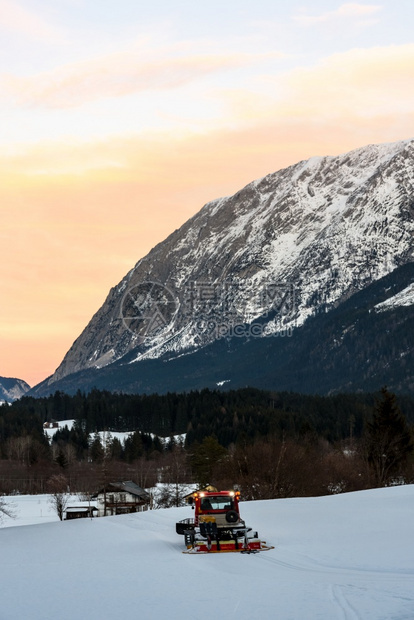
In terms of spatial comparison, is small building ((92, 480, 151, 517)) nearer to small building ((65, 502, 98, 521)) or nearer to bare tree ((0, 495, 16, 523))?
small building ((65, 502, 98, 521))

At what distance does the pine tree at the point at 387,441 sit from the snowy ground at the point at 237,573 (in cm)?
4190

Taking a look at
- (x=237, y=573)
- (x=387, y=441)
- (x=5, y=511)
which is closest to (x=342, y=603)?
(x=237, y=573)

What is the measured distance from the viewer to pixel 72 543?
5169 centimetres

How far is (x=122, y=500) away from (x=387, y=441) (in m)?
51.8

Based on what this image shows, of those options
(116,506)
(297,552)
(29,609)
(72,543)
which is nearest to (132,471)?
(116,506)

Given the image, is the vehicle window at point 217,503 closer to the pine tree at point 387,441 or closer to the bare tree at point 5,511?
the bare tree at point 5,511

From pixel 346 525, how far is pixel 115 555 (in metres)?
13.9

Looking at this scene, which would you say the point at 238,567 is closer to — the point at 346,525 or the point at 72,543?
the point at 346,525

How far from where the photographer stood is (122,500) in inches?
5330

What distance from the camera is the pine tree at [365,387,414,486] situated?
3942 inches

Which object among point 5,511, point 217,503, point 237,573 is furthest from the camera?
point 5,511

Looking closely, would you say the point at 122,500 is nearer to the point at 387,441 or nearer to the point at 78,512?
the point at 78,512

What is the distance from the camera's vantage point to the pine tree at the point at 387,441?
100125 millimetres

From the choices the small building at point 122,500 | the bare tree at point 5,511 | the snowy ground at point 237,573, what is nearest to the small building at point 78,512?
the small building at point 122,500
